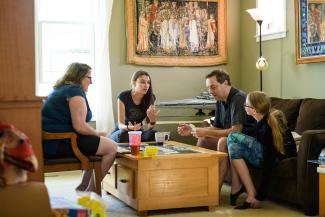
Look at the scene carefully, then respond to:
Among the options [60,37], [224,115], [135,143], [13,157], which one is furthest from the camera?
[60,37]

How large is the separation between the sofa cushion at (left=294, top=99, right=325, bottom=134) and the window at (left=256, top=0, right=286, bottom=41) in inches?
51.4

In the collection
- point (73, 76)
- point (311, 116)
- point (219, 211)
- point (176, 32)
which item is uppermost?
point (176, 32)

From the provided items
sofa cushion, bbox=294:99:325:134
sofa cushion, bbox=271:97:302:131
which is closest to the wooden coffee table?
sofa cushion, bbox=294:99:325:134

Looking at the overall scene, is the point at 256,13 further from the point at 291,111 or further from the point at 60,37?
the point at 60,37

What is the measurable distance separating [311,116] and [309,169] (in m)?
0.77

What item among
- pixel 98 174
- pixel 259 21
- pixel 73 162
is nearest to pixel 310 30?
pixel 259 21

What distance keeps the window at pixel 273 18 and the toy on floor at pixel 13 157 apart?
3.98 meters

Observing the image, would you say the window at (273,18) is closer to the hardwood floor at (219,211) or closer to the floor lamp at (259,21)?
the floor lamp at (259,21)

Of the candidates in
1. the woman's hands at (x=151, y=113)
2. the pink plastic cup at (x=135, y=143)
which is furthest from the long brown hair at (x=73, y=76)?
the woman's hands at (x=151, y=113)

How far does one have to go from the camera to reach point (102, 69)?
5.72m

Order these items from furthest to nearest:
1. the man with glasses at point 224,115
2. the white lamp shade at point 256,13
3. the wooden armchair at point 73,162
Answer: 1. the white lamp shade at point 256,13
2. the man with glasses at point 224,115
3. the wooden armchair at point 73,162

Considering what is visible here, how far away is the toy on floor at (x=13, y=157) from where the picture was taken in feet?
6.49

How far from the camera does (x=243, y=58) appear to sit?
6.38 m

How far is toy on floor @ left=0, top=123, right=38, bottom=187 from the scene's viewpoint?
1979mm
